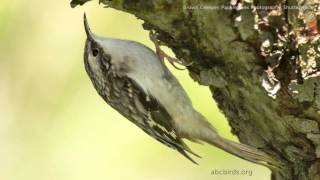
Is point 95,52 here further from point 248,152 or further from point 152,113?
point 248,152

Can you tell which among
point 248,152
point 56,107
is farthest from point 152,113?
point 56,107

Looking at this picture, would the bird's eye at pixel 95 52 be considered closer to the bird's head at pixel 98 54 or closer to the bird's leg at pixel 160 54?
the bird's head at pixel 98 54

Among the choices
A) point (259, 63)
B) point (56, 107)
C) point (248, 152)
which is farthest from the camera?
point (56, 107)

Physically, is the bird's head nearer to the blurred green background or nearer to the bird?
the bird

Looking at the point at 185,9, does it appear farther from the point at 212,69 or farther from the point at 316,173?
the point at 316,173

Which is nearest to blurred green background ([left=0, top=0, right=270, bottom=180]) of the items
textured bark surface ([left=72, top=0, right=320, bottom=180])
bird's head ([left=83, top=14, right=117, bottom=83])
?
bird's head ([left=83, top=14, right=117, bottom=83])
